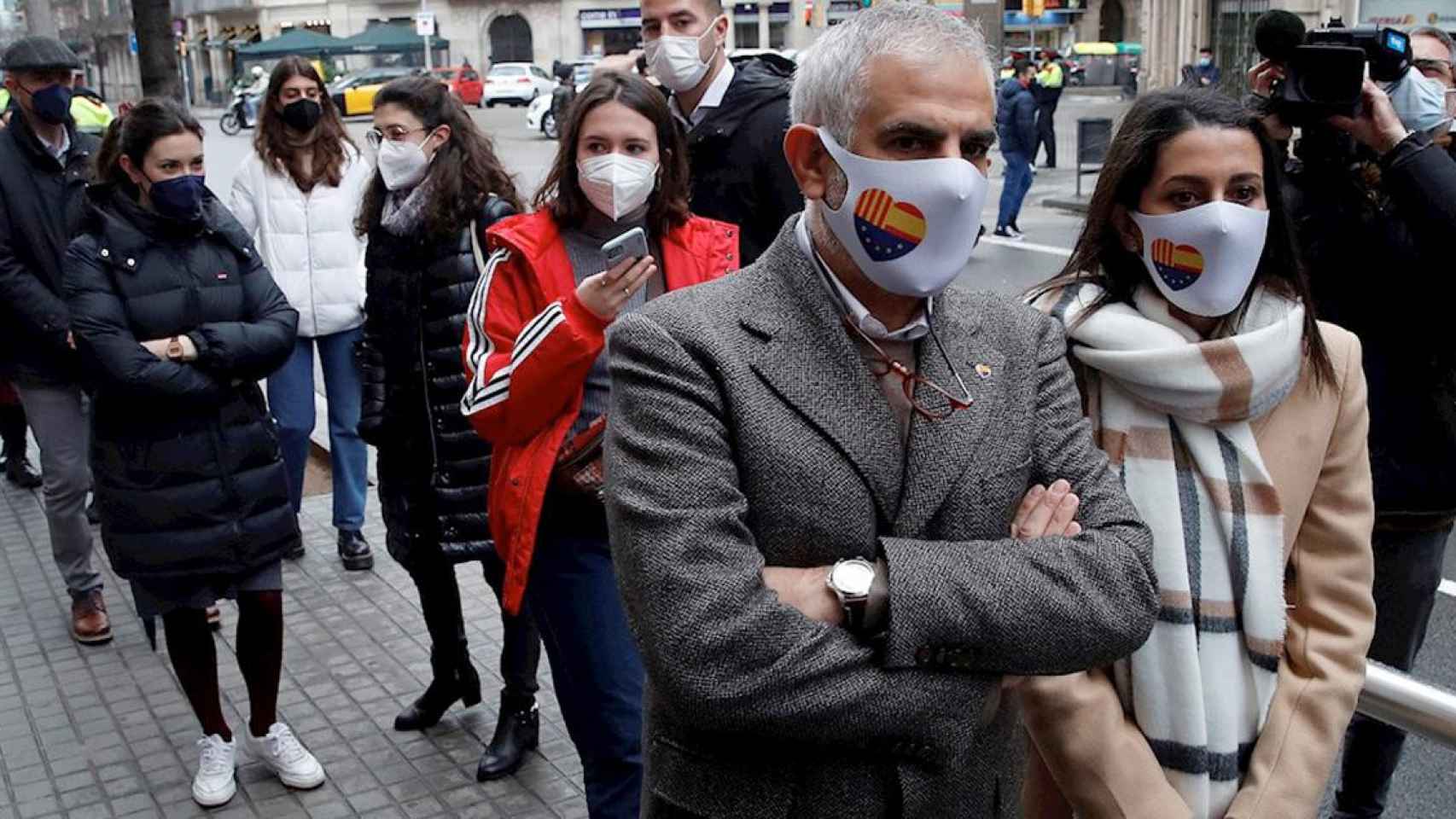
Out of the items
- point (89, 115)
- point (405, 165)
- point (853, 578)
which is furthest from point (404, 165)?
point (89, 115)

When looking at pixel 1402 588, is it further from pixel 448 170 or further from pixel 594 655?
pixel 448 170

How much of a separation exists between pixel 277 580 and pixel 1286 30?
123 inches

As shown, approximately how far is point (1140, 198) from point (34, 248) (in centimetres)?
493

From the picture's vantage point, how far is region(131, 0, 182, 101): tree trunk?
8562mm

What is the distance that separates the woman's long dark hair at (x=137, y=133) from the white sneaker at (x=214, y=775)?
1.64 meters

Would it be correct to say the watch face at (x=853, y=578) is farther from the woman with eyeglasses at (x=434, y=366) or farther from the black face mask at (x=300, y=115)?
the black face mask at (x=300, y=115)

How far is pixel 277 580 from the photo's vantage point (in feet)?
14.7

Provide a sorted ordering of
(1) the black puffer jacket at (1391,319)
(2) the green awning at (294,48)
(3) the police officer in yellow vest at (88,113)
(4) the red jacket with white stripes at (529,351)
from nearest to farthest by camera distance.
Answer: (4) the red jacket with white stripes at (529,351) < (1) the black puffer jacket at (1391,319) < (3) the police officer in yellow vest at (88,113) < (2) the green awning at (294,48)

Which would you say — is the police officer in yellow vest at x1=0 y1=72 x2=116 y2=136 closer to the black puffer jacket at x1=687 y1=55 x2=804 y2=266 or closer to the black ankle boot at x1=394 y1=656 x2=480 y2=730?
the black ankle boot at x1=394 y1=656 x2=480 y2=730

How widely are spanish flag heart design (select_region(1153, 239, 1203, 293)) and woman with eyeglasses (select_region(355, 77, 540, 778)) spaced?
230 centimetres

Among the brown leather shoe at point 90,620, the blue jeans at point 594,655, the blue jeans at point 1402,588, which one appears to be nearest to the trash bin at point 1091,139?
the brown leather shoe at point 90,620

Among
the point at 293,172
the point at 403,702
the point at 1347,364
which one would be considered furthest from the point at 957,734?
the point at 293,172

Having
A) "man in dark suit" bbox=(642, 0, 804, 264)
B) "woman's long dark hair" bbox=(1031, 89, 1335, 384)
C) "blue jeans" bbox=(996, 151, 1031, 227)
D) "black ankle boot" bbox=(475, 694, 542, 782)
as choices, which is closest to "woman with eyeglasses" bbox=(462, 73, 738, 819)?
"man in dark suit" bbox=(642, 0, 804, 264)

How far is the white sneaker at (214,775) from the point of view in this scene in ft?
14.5
